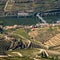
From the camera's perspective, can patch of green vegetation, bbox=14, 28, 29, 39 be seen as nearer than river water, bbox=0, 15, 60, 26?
Yes

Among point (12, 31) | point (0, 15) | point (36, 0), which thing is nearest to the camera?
point (12, 31)

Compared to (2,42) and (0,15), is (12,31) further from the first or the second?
(0,15)

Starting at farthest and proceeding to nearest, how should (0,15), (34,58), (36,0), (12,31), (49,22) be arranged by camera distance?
(36,0)
(0,15)
(49,22)
(12,31)
(34,58)

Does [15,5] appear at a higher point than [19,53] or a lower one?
higher

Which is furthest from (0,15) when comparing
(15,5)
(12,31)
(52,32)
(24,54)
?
(24,54)

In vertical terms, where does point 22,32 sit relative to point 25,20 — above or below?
below

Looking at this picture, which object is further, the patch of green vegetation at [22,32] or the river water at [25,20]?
the river water at [25,20]

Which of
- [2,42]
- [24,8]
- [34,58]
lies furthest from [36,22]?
[34,58]

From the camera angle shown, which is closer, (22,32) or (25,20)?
(22,32)

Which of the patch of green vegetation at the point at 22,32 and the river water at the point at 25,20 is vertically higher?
the river water at the point at 25,20

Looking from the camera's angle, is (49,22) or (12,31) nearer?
(12,31)

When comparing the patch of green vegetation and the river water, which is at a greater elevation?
the river water
